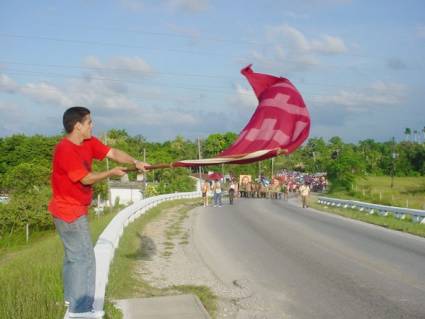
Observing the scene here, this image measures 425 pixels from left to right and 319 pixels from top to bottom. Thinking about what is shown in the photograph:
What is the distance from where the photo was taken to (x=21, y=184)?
5375 centimetres

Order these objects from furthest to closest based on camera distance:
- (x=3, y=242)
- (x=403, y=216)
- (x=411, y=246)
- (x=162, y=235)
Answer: (x=3, y=242), (x=403, y=216), (x=162, y=235), (x=411, y=246)

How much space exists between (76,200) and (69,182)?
183mm

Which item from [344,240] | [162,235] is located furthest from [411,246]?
[162,235]

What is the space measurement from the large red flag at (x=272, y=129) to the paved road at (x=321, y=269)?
7.96ft

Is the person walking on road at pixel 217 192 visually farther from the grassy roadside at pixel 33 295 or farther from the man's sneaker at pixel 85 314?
the man's sneaker at pixel 85 314

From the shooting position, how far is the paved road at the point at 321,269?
829 cm

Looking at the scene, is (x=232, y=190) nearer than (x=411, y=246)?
No

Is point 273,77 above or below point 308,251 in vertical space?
above

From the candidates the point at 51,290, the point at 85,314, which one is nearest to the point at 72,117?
the point at 85,314

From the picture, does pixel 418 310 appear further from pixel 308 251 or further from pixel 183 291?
pixel 308 251

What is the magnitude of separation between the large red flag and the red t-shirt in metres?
1.07

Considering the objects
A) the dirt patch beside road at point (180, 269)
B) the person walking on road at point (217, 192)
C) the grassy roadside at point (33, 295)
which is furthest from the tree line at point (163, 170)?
the grassy roadside at point (33, 295)

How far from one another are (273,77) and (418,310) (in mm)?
3581

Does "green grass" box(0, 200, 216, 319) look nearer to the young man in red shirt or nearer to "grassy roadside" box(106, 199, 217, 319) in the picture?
"grassy roadside" box(106, 199, 217, 319)
